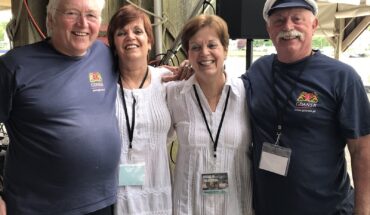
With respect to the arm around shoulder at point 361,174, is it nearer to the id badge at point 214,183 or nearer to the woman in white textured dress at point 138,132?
the id badge at point 214,183

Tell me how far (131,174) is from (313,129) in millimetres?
747

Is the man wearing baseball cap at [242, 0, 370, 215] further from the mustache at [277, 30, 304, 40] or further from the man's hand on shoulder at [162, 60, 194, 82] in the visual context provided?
the man's hand on shoulder at [162, 60, 194, 82]

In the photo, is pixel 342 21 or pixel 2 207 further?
pixel 342 21

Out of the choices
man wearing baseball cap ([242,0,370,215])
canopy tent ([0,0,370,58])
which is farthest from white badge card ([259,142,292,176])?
canopy tent ([0,0,370,58])

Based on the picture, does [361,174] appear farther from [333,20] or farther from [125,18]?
[333,20]

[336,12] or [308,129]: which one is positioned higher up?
[336,12]

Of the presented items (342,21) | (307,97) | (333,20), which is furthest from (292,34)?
(342,21)

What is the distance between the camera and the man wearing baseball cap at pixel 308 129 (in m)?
1.41

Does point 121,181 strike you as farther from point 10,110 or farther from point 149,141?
point 10,110

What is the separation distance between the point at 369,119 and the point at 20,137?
128cm

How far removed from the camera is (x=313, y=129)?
1.44 m

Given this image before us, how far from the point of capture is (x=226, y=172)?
1568 millimetres

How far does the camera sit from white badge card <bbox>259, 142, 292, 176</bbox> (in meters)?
1.46

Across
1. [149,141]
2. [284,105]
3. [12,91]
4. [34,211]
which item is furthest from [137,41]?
[34,211]
